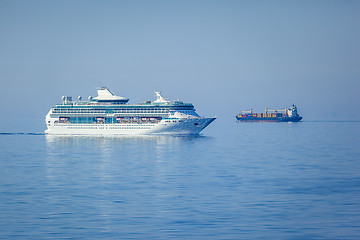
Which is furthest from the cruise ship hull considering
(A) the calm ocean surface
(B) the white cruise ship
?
(A) the calm ocean surface

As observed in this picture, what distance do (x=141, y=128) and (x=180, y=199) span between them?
82.4 metres

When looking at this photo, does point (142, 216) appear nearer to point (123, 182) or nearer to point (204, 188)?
point (204, 188)

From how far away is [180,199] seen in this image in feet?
119

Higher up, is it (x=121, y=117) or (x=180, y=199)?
(x=121, y=117)

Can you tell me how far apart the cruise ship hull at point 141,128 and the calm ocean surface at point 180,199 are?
52.4 meters

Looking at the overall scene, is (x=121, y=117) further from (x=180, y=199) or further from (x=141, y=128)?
(x=180, y=199)

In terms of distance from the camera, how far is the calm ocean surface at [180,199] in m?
27.7

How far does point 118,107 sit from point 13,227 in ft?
316

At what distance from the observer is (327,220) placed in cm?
2967

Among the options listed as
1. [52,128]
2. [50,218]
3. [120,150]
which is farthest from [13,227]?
[52,128]

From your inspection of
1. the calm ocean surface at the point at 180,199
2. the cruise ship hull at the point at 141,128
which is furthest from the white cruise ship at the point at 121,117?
the calm ocean surface at the point at 180,199

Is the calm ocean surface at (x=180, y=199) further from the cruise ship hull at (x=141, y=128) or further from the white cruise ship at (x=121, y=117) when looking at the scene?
the white cruise ship at (x=121, y=117)

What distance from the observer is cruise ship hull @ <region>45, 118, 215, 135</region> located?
116 m

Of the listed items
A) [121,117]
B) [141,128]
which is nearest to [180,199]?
[141,128]
